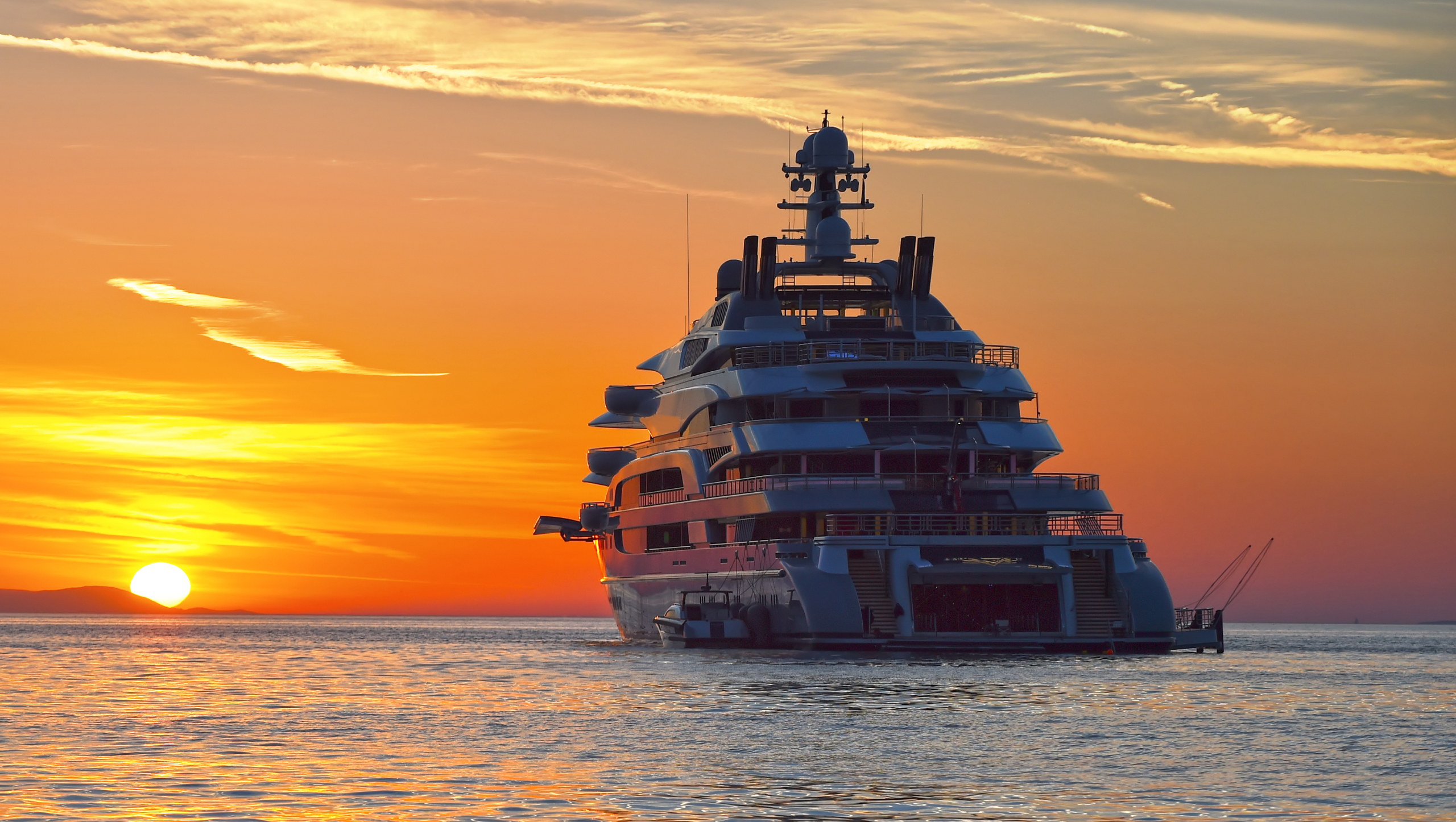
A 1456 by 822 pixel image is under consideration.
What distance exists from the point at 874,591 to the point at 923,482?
628 centimetres

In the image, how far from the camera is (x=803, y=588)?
60.5m

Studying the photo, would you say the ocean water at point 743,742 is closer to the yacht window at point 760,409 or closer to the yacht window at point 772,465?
the yacht window at point 772,465

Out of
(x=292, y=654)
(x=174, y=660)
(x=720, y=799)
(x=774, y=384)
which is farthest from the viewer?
(x=292, y=654)

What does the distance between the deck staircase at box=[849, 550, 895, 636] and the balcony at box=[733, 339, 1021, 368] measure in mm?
11423

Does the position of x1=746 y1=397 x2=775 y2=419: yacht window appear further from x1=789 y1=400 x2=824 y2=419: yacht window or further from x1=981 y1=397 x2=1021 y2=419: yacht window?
x1=981 y1=397 x2=1021 y2=419: yacht window

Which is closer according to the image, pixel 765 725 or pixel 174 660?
pixel 765 725

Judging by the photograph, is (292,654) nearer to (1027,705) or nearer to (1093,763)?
(1027,705)

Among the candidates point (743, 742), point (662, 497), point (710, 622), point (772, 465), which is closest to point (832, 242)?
point (662, 497)

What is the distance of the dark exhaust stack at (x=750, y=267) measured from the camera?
7800 centimetres

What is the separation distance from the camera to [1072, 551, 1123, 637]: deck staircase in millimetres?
62156

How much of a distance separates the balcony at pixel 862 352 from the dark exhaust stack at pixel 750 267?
513cm

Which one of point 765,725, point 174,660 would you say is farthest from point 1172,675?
point 174,660

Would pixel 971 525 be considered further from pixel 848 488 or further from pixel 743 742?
pixel 743 742

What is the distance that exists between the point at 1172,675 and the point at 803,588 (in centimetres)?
1325
